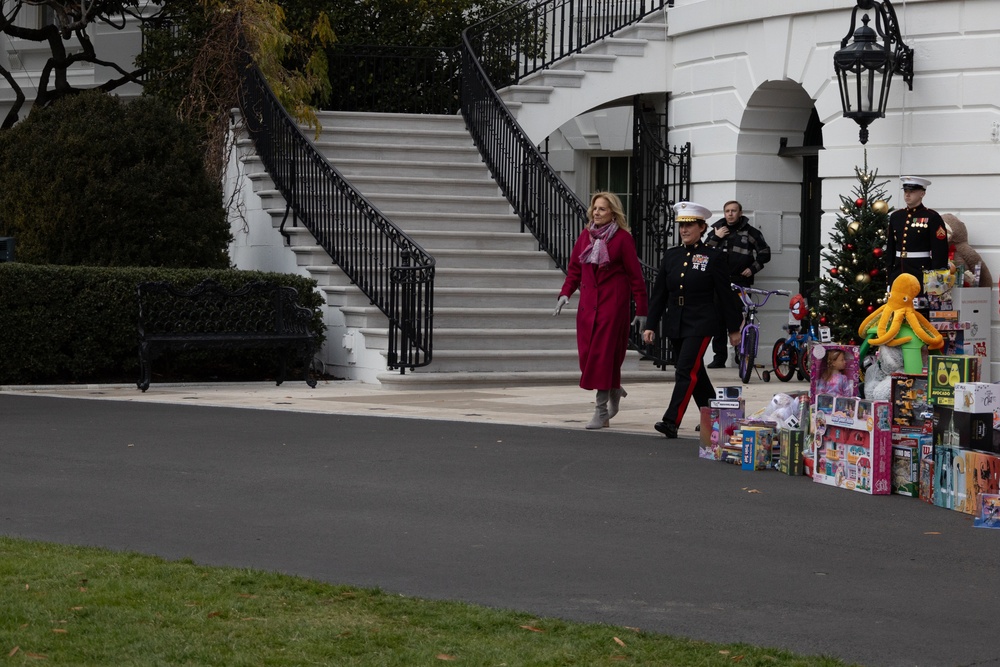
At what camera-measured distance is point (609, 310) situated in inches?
484

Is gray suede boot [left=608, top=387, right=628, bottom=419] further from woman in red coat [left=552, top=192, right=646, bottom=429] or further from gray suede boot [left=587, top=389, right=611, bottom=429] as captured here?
gray suede boot [left=587, top=389, right=611, bottom=429]

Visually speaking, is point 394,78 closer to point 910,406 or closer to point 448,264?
point 448,264

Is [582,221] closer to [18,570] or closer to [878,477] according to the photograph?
[878,477]

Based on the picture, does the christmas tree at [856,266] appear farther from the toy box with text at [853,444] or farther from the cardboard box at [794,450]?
the toy box with text at [853,444]

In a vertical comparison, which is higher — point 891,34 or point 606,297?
point 891,34

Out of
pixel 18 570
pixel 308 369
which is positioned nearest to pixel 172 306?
pixel 308 369

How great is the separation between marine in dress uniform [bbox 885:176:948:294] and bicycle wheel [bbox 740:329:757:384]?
221cm

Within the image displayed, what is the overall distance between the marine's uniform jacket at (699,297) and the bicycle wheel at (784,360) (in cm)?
487

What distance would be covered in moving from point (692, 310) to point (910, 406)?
262 cm

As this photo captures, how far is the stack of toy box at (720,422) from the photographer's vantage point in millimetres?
10797

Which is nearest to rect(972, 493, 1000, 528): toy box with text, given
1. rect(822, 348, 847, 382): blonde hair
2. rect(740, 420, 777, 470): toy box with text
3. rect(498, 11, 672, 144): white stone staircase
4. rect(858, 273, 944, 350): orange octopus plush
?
rect(822, 348, 847, 382): blonde hair

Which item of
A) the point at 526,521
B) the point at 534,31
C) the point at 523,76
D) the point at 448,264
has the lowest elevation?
the point at 526,521

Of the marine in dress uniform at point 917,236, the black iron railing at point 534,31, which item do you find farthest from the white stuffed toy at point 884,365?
the black iron railing at point 534,31

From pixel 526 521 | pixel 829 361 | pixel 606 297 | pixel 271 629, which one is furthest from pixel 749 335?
pixel 271 629
